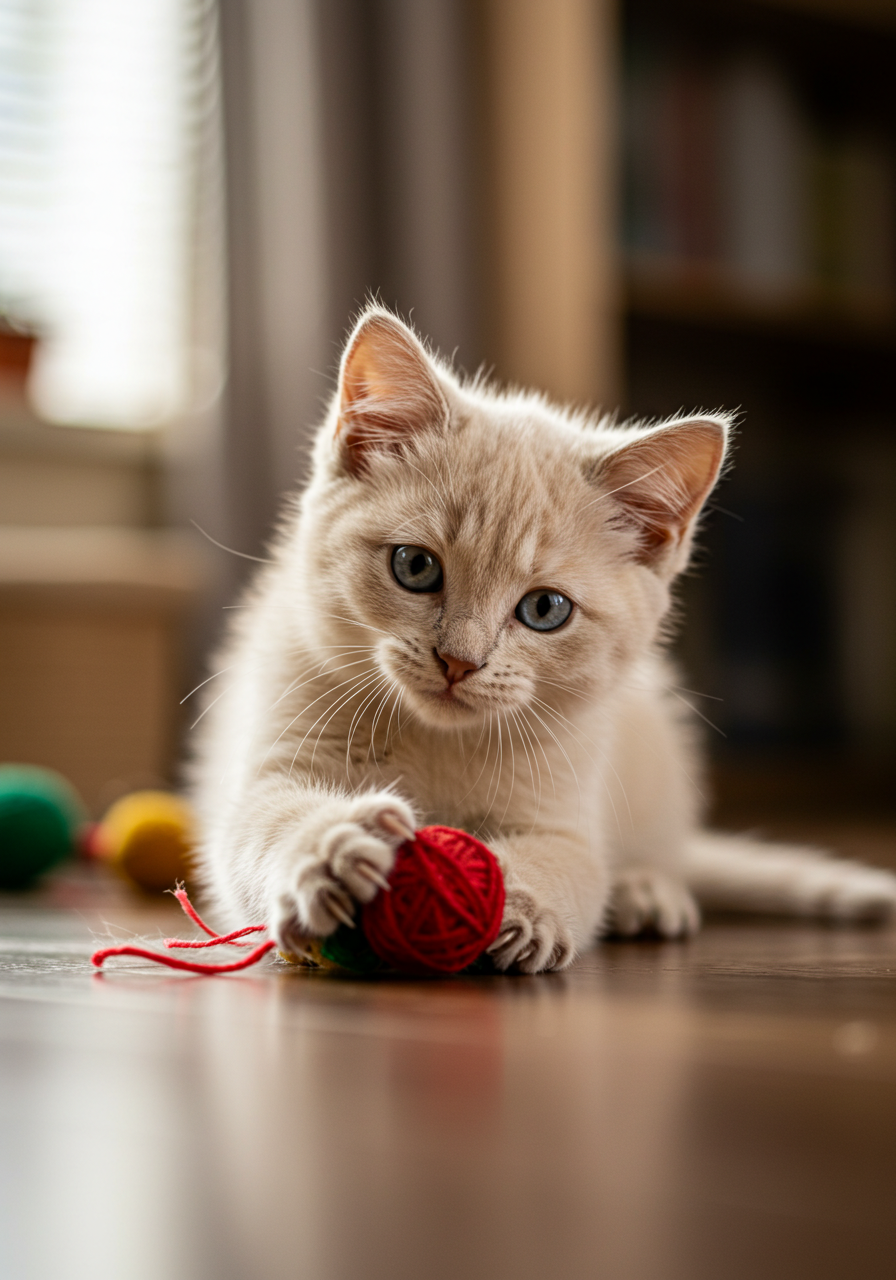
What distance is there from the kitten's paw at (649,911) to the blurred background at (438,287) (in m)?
1.52

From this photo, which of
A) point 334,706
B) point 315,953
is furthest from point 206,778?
point 315,953

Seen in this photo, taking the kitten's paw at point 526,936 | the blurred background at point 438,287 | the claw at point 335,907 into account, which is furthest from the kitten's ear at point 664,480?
the blurred background at point 438,287

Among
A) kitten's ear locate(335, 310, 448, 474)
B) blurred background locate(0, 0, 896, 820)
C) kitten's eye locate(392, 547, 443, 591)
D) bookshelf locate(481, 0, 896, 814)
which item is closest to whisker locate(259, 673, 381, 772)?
kitten's eye locate(392, 547, 443, 591)

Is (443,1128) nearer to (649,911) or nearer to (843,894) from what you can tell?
(649,911)

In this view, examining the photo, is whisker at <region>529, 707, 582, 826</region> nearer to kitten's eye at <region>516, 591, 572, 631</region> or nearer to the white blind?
kitten's eye at <region>516, 591, 572, 631</region>

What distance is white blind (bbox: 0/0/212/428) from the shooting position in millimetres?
3068

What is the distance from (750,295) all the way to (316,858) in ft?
8.36

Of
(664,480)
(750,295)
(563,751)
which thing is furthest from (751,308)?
(563,751)

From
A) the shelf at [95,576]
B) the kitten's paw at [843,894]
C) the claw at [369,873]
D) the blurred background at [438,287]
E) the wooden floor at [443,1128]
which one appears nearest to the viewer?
the wooden floor at [443,1128]

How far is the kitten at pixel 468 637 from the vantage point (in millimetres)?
1092

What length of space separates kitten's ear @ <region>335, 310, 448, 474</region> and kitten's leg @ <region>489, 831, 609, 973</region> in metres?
0.41

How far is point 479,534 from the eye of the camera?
1.11 metres

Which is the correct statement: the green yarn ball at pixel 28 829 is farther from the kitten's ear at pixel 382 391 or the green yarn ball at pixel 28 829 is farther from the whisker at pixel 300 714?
the kitten's ear at pixel 382 391

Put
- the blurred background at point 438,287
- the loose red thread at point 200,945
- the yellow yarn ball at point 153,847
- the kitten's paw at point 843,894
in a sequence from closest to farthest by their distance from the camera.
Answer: the loose red thread at point 200,945 → the kitten's paw at point 843,894 → the yellow yarn ball at point 153,847 → the blurred background at point 438,287
